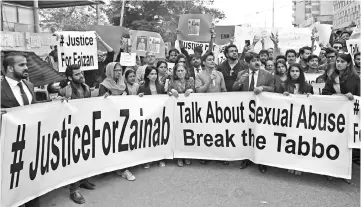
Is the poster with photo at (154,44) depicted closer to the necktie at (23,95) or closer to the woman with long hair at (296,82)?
the woman with long hair at (296,82)

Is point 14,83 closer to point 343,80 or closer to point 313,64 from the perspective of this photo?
point 343,80

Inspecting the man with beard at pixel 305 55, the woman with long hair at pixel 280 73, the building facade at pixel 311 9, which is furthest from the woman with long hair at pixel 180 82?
the building facade at pixel 311 9

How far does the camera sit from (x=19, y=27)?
598 inches

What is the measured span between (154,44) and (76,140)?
439 centimetres

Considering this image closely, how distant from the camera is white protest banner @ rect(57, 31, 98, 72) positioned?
5766mm

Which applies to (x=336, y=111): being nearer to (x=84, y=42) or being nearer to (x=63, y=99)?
(x=63, y=99)

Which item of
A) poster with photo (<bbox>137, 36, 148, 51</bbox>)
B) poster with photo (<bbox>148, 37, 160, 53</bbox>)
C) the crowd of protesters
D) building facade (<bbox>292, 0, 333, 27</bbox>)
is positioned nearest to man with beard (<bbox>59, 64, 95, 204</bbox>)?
the crowd of protesters

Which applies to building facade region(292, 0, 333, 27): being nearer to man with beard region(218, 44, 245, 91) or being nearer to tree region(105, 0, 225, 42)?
tree region(105, 0, 225, 42)

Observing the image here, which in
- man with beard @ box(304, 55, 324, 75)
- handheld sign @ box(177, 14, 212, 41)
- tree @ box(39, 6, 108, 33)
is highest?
tree @ box(39, 6, 108, 33)

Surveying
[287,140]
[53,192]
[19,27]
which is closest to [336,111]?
[287,140]

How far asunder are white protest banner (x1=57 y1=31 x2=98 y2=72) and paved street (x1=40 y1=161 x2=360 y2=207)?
1.89 m

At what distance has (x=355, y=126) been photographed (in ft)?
15.1

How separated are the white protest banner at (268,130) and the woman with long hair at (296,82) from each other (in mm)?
319

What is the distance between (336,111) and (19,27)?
545 inches
